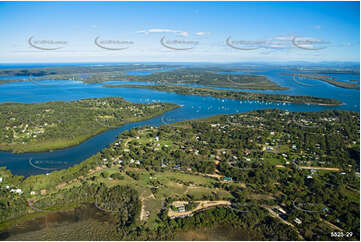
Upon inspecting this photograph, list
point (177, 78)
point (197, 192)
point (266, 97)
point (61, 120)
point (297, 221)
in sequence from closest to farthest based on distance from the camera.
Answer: point (297, 221) < point (197, 192) < point (61, 120) < point (266, 97) < point (177, 78)

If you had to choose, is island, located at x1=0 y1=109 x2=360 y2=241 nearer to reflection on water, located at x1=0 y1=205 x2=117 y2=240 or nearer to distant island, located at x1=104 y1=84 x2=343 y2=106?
reflection on water, located at x1=0 y1=205 x2=117 y2=240

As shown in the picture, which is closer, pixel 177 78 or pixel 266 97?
pixel 266 97

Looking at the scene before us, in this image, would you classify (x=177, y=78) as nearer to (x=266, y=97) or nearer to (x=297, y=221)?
(x=266, y=97)

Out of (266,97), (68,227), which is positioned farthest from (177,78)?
(68,227)

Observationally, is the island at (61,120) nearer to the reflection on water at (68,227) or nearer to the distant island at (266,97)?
the reflection on water at (68,227)

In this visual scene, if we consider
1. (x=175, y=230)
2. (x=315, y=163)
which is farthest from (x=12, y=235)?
(x=315, y=163)

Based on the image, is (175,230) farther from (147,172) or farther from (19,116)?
(19,116)
